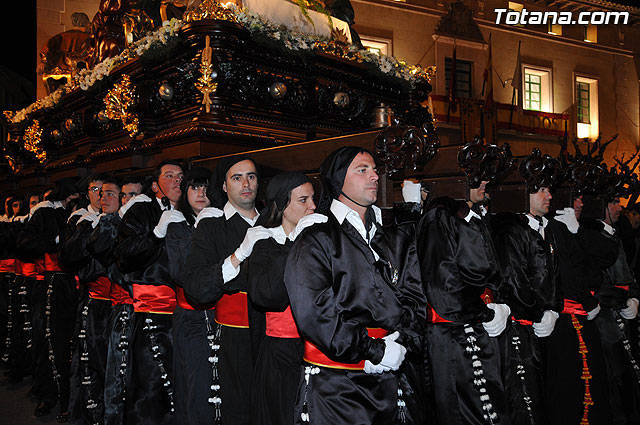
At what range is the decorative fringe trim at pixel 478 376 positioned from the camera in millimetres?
3902

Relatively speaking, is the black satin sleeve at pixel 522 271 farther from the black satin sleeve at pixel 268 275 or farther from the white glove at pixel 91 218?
the white glove at pixel 91 218

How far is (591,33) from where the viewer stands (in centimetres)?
2392

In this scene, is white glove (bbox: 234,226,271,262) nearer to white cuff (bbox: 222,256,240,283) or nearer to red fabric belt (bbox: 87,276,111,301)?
white cuff (bbox: 222,256,240,283)

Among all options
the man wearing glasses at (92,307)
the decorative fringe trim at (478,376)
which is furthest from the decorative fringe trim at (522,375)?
the man wearing glasses at (92,307)

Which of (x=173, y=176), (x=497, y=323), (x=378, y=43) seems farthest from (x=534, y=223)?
(x=378, y=43)

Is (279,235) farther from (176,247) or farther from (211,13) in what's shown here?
(211,13)

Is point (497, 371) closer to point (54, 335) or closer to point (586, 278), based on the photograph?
point (586, 278)

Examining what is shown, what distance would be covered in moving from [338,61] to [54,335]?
4.39 metres

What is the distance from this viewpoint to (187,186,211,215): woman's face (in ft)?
14.6

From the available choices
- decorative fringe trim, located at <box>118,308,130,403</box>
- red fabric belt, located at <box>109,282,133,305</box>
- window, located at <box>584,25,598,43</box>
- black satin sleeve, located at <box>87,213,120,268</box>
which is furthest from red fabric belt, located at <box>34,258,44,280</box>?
window, located at <box>584,25,598,43</box>

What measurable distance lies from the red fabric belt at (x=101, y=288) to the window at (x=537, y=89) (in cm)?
2011

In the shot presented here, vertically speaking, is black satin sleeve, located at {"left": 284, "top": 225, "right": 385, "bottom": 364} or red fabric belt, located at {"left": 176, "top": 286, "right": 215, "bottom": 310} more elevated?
black satin sleeve, located at {"left": 284, "top": 225, "right": 385, "bottom": 364}

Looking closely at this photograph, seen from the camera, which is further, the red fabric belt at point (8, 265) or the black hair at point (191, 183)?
the red fabric belt at point (8, 265)

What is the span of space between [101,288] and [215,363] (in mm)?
2219
